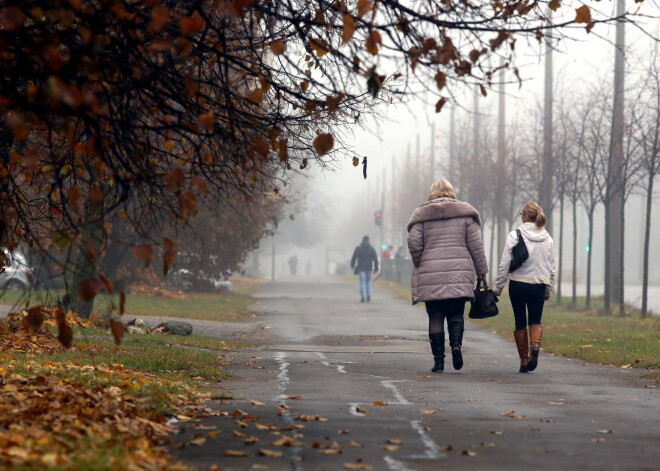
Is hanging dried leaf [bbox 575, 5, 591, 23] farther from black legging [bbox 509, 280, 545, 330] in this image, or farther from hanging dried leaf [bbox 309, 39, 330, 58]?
black legging [bbox 509, 280, 545, 330]

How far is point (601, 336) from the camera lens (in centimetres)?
1697

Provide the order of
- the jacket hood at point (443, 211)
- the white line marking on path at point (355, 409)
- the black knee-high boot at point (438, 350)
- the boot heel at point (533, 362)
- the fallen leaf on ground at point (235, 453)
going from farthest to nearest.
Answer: the boot heel at point (533, 362), the black knee-high boot at point (438, 350), the jacket hood at point (443, 211), the white line marking on path at point (355, 409), the fallen leaf on ground at point (235, 453)

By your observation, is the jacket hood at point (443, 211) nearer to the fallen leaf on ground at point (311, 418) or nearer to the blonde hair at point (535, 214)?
the blonde hair at point (535, 214)

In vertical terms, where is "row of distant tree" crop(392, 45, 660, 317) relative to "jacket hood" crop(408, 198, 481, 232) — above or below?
above

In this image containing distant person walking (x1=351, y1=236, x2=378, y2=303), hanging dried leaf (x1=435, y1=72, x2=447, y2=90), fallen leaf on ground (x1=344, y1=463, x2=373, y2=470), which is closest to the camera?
fallen leaf on ground (x1=344, y1=463, x2=373, y2=470)

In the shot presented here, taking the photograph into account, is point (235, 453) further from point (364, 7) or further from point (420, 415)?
point (364, 7)

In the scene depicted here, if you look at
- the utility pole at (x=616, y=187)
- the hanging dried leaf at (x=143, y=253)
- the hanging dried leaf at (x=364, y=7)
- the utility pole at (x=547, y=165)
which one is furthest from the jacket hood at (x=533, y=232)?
the utility pole at (x=547, y=165)

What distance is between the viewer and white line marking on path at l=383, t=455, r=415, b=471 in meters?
5.45

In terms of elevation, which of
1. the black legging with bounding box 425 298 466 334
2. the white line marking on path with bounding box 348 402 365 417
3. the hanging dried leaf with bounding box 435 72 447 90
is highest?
the hanging dried leaf with bounding box 435 72 447 90

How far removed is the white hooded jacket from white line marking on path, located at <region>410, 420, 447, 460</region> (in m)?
4.79

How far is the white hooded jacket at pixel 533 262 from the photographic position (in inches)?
456

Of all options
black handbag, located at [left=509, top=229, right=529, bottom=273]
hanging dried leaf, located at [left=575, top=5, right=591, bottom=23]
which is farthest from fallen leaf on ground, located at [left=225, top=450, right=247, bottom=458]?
black handbag, located at [left=509, top=229, right=529, bottom=273]

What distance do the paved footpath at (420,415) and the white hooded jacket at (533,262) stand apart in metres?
0.99

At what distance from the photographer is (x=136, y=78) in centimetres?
605
